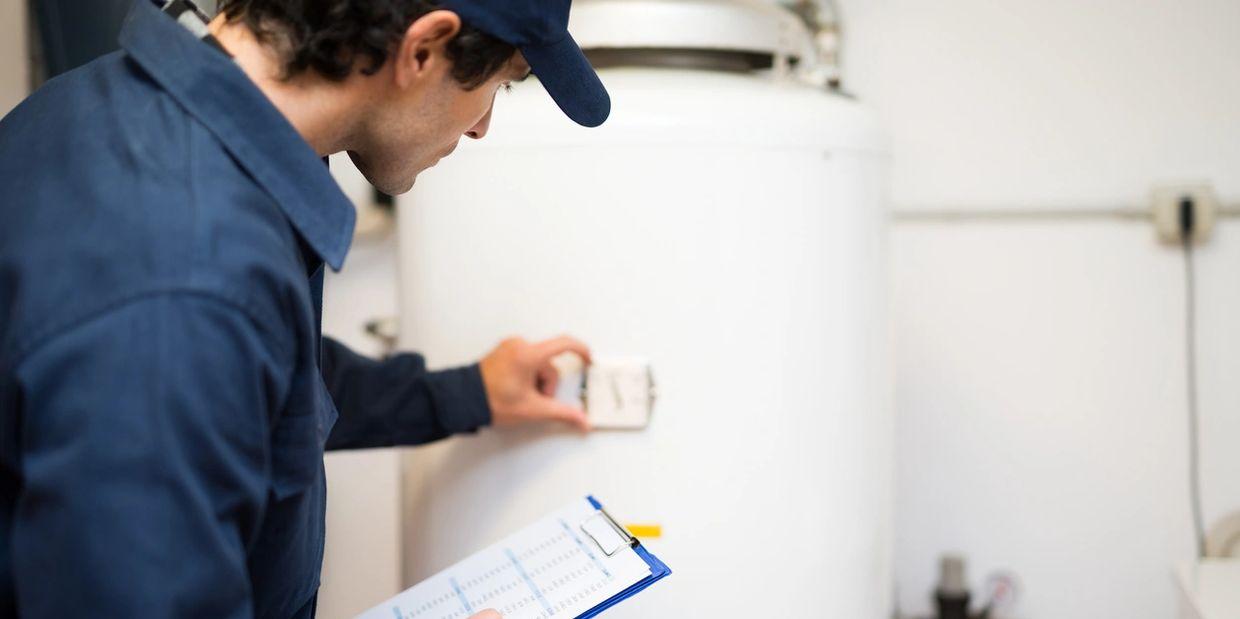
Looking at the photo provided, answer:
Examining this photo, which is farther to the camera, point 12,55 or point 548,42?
point 12,55

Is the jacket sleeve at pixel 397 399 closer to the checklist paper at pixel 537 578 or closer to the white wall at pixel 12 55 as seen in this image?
the checklist paper at pixel 537 578

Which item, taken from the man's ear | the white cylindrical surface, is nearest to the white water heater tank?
the white cylindrical surface

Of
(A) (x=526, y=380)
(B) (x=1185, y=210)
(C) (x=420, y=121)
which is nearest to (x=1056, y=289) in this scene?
(B) (x=1185, y=210)

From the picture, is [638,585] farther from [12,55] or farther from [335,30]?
[12,55]

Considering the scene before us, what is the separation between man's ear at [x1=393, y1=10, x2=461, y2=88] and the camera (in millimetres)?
680

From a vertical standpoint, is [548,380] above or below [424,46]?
below

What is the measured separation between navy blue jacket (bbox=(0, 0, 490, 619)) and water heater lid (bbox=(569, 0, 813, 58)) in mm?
526

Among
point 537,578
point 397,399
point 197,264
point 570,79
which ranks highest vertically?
point 570,79

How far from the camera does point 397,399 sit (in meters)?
1.09

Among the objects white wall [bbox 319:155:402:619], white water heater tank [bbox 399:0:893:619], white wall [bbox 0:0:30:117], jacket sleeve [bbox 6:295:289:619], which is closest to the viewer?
jacket sleeve [bbox 6:295:289:619]

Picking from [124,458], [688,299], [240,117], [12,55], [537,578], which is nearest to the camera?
[124,458]

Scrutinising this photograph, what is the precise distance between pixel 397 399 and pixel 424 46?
48 centimetres

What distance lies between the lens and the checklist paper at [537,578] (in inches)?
32.0

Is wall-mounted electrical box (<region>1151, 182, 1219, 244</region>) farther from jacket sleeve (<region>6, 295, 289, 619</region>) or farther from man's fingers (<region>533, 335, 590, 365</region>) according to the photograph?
jacket sleeve (<region>6, 295, 289, 619</region>)
